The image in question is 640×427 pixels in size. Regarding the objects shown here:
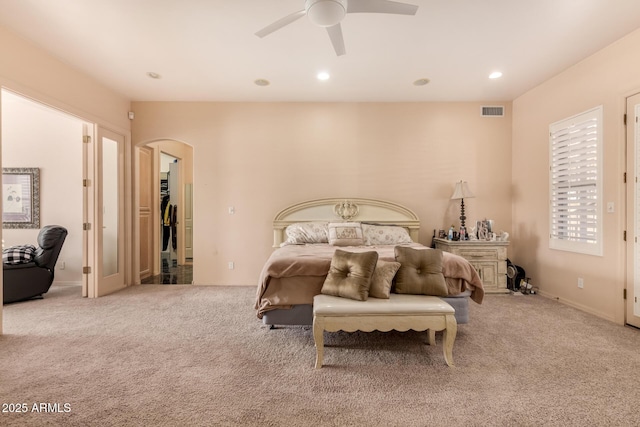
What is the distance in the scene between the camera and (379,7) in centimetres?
215

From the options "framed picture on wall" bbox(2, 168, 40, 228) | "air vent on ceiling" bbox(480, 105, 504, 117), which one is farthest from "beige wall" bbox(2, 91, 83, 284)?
"air vent on ceiling" bbox(480, 105, 504, 117)

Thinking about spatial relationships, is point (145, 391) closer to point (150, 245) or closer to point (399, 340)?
point (399, 340)

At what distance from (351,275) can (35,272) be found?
425cm

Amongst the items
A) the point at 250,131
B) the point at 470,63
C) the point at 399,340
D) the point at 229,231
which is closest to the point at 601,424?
the point at 399,340

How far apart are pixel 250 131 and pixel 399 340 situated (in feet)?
12.4

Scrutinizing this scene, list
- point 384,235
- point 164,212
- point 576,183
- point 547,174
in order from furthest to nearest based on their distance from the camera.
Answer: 1. point 164,212
2. point 384,235
3. point 547,174
4. point 576,183

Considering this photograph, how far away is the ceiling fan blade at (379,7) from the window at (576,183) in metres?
2.81

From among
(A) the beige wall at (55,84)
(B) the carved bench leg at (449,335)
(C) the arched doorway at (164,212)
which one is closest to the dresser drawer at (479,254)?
(B) the carved bench leg at (449,335)

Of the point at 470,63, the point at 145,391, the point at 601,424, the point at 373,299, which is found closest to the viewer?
the point at 601,424

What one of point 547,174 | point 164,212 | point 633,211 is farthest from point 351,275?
point 164,212

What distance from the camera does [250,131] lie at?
4816 mm

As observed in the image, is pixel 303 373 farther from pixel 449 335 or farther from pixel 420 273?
pixel 420 273

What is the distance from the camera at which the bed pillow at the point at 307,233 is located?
13.8 ft

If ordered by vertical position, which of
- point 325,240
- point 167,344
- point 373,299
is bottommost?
point 167,344
